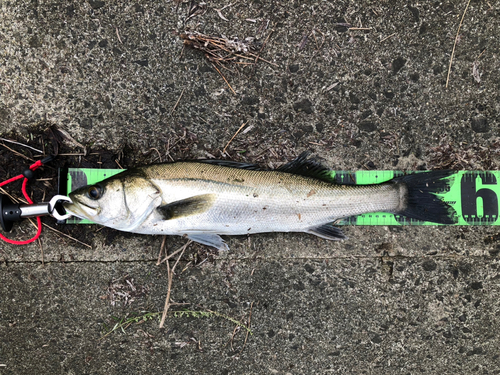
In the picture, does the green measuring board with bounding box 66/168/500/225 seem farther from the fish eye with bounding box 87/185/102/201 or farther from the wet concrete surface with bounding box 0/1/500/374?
the fish eye with bounding box 87/185/102/201

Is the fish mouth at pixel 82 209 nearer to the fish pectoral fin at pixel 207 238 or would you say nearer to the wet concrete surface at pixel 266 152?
the wet concrete surface at pixel 266 152

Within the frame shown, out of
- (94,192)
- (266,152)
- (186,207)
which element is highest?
(266,152)

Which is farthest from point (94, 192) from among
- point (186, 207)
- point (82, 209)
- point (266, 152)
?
point (266, 152)

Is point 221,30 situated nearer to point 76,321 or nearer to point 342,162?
point 342,162

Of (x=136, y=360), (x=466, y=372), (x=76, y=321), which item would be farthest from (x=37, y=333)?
(x=466, y=372)

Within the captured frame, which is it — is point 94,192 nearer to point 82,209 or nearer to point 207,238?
point 82,209

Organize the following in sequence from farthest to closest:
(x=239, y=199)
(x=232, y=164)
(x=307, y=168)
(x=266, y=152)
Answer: (x=266, y=152) < (x=307, y=168) < (x=232, y=164) < (x=239, y=199)

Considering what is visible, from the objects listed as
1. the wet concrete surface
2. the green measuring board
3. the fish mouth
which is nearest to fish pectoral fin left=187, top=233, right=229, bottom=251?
the wet concrete surface
